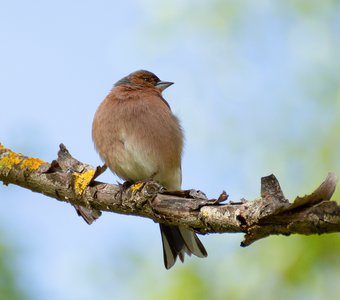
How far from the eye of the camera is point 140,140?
6.14 metres

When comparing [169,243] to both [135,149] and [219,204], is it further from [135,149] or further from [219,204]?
[219,204]

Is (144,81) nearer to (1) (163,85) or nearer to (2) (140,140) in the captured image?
(1) (163,85)

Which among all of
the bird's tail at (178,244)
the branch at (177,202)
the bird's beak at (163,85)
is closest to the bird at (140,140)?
the bird's tail at (178,244)

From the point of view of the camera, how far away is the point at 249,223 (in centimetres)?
342

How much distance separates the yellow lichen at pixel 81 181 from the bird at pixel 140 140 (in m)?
0.79

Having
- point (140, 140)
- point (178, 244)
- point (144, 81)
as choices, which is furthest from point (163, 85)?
point (178, 244)

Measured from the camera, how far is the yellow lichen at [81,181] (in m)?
5.24

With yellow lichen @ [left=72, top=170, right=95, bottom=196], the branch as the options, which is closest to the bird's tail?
the branch

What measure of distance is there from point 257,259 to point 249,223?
2558 millimetres

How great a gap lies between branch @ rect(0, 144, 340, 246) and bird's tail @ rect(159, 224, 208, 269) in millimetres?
770

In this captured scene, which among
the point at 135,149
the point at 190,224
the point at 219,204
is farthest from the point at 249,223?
the point at 135,149

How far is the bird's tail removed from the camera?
5496mm

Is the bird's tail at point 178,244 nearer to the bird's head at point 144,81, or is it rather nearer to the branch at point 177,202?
the branch at point 177,202

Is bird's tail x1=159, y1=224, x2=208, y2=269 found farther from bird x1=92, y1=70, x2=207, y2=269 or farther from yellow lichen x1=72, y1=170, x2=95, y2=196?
yellow lichen x1=72, y1=170, x2=95, y2=196
